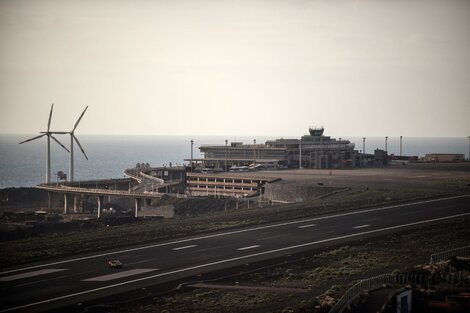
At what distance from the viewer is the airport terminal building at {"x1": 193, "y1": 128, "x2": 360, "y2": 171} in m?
181

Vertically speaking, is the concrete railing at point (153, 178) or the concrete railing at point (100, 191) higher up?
the concrete railing at point (153, 178)

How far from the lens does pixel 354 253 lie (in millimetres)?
64438

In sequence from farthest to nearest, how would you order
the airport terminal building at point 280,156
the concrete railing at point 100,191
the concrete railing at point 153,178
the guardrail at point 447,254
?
the airport terminal building at point 280,156 < the concrete railing at point 153,178 < the concrete railing at point 100,191 < the guardrail at point 447,254

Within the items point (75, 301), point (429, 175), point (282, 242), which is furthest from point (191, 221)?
point (429, 175)

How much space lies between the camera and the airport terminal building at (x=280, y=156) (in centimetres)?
18138

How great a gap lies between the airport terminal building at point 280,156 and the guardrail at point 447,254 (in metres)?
111

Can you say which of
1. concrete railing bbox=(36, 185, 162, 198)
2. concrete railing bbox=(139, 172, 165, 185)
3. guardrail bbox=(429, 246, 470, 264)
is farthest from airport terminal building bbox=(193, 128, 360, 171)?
guardrail bbox=(429, 246, 470, 264)

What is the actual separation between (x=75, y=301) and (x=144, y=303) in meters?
4.99

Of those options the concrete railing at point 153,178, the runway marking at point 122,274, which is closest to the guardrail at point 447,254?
the runway marking at point 122,274

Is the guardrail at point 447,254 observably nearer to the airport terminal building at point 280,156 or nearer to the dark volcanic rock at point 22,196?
the airport terminal building at point 280,156

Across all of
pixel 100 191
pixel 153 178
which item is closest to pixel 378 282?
pixel 100 191

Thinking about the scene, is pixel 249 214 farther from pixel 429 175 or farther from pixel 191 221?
pixel 429 175

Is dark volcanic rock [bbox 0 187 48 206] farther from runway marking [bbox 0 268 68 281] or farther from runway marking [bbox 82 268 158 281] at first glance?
runway marking [bbox 82 268 158 281]

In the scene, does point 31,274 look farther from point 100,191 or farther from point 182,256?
point 100,191
